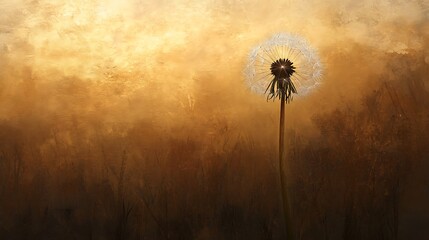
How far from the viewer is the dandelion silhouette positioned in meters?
4.81

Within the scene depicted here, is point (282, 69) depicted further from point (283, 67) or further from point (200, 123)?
point (200, 123)

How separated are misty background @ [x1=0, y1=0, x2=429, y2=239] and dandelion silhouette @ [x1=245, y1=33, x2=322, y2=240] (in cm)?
8

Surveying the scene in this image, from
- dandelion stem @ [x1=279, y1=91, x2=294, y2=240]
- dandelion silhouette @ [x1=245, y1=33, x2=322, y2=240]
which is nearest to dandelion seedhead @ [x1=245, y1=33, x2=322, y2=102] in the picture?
dandelion silhouette @ [x1=245, y1=33, x2=322, y2=240]

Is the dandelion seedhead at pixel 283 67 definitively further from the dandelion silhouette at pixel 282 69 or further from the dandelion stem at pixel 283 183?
the dandelion stem at pixel 283 183

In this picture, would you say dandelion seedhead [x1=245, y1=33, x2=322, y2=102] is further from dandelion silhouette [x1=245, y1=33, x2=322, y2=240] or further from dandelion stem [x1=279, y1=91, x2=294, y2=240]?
dandelion stem [x1=279, y1=91, x2=294, y2=240]

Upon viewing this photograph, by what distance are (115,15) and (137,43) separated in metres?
0.37

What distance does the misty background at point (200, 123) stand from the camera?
184 inches

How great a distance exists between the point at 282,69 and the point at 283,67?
0.9 inches

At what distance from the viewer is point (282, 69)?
4785 mm

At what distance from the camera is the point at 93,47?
5.12 metres

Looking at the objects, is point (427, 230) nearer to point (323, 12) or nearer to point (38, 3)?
point (323, 12)

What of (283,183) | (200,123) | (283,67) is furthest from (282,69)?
(283,183)

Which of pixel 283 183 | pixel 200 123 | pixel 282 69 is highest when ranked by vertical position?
pixel 282 69

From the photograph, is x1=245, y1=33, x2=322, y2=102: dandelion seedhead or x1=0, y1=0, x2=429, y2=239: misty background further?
x1=245, y1=33, x2=322, y2=102: dandelion seedhead
